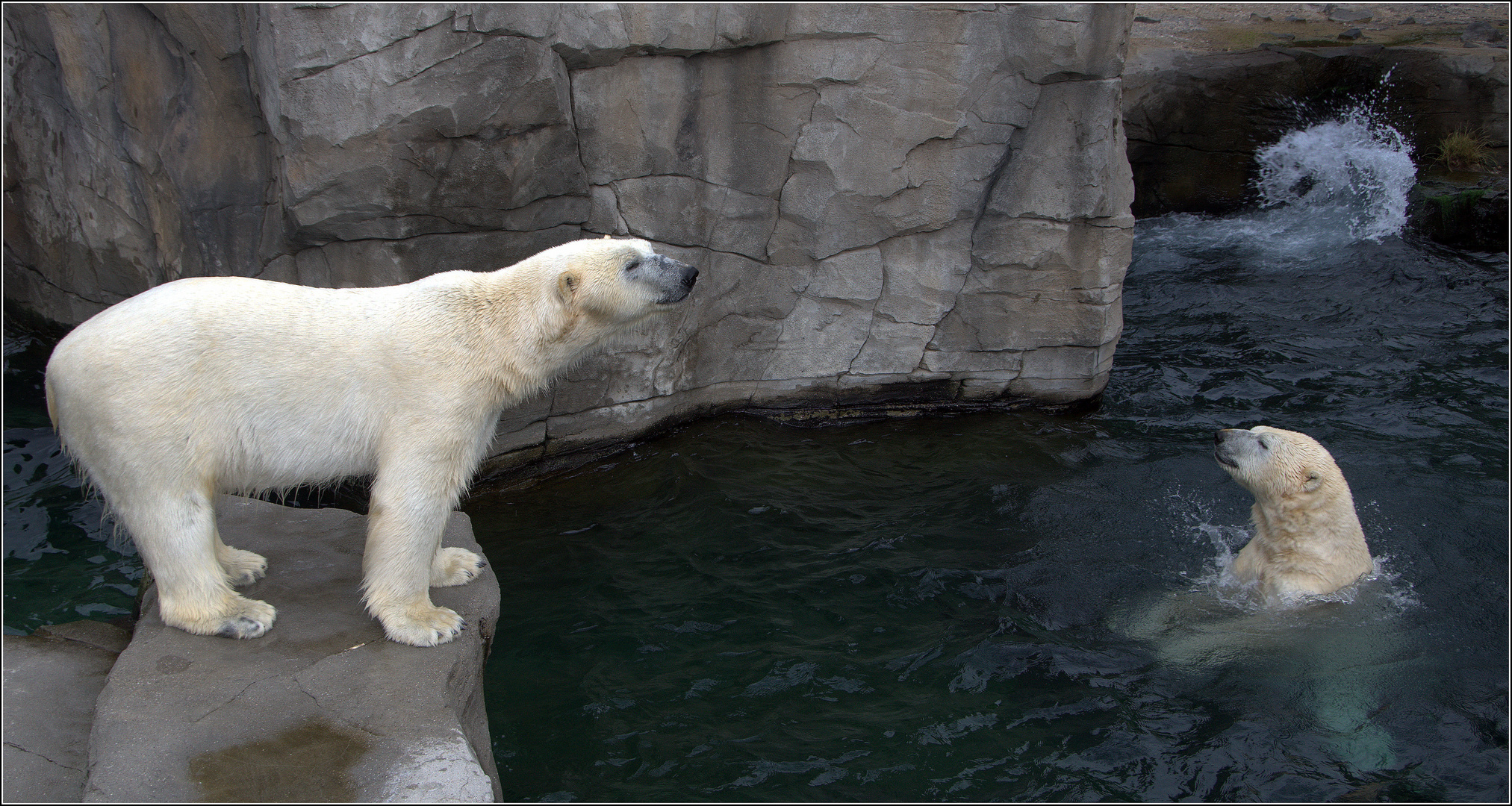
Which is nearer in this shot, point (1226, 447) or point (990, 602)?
point (1226, 447)

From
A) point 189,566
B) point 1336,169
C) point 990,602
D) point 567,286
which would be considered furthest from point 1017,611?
point 1336,169

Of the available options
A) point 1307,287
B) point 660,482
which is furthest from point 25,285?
point 1307,287

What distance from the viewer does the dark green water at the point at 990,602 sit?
434 centimetres

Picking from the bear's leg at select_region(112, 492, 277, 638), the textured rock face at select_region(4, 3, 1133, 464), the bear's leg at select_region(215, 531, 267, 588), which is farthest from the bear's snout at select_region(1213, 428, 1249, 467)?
the bear's leg at select_region(215, 531, 267, 588)

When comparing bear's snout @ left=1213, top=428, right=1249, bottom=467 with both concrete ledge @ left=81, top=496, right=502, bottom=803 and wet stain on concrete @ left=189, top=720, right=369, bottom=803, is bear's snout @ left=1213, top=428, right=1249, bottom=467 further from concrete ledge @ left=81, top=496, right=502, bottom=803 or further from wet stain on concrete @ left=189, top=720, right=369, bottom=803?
wet stain on concrete @ left=189, top=720, right=369, bottom=803

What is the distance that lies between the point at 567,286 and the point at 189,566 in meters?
1.69

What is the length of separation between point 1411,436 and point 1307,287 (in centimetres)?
285

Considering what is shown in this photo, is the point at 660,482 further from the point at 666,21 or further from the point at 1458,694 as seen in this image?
the point at 1458,694

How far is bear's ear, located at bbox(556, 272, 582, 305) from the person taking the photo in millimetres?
3896

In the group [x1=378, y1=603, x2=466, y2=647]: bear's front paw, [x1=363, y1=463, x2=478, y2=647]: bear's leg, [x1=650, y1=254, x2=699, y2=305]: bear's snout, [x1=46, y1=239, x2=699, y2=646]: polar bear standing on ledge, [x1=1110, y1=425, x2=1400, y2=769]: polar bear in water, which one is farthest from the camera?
[x1=1110, y1=425, x2=1400, y2=769]: polar bear in water

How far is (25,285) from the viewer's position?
791 centimetres

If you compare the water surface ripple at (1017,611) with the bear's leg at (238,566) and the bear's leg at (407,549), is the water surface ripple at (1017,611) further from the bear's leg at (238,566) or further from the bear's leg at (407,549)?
the bear's leg at (238,566)

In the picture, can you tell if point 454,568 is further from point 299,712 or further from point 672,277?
point 672,277

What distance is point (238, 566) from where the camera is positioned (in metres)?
4.14
